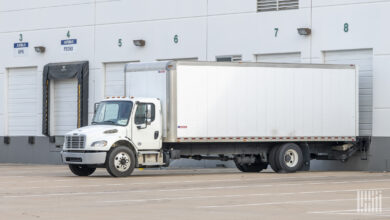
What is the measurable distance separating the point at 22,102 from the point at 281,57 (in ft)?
42.8

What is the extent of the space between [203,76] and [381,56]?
6.82m

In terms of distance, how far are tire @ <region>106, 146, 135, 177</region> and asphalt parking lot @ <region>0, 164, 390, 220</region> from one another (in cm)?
52

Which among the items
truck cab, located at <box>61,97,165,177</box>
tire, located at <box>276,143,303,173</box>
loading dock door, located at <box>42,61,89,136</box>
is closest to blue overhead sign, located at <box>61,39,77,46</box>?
loading dock door, located at <box>42,61,89,136</box>

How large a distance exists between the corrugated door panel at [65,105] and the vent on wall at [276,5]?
31.2 ft

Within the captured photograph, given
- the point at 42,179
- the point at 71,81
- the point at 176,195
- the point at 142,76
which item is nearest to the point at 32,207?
the point at 176,195

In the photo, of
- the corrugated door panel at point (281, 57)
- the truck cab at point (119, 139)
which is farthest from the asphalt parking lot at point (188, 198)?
the corrugated door panel at point (281, 57)

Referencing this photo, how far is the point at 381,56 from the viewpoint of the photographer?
31.4m

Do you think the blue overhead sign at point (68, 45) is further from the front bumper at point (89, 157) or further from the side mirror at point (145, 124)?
the front bumper at point (89, 157)

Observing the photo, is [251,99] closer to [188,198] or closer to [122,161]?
[122,161]

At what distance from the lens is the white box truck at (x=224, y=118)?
88.4 ft

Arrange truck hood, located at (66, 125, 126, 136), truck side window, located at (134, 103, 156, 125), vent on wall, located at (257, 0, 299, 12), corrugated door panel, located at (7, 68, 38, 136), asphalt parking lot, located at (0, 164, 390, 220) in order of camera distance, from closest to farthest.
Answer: asphalt parking lot, located at (0, 164, 390, 220) → truck hood, located at (66, 125, 126, 136) → truck side window, located at (134, 103, 156, 125) → vent on wall, located at (257, 0, 299, 12) → corrugated door panel, located at (7, 68, 38, 136)

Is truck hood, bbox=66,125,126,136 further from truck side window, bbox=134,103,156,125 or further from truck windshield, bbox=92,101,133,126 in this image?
truck side window, bbox=134,103,156,125

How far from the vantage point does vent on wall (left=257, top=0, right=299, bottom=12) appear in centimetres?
3362

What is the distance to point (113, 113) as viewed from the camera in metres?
27.4
